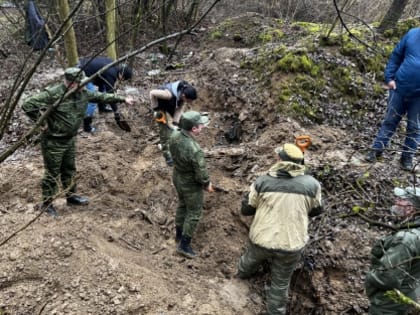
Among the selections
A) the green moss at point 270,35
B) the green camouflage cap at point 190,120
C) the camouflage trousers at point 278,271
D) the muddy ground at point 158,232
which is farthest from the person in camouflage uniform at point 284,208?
the green moss at point 270,35

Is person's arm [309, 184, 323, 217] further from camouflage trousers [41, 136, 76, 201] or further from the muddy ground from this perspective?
camouflage trousers [41, 136, 76, 201]

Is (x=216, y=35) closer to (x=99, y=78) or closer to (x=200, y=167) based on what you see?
(x=99, y=78)

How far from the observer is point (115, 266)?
173 inches

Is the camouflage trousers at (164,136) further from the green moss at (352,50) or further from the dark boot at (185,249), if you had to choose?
the green moss at (352,50)

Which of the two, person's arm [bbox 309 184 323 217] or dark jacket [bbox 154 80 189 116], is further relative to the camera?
dark jacket [bbox 154 80 189 116]

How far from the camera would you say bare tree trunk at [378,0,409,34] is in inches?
330

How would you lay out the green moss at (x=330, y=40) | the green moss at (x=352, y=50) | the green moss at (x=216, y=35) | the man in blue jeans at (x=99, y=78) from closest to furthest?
the man in blue jeans at (x=99, y=78) < the green moss at (x=352, y=50) < the green moss at (x=330, y=40) < the green moss at (x=216, y=35)

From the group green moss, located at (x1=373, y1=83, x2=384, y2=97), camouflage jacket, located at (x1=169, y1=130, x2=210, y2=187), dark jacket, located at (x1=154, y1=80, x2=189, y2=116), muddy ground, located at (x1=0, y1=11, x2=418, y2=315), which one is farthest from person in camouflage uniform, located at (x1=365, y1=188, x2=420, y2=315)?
green moss, located at (x1=373, y1=83, x2=384, y2=97)

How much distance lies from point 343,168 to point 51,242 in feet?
13.6

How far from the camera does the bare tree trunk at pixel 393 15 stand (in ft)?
27.5

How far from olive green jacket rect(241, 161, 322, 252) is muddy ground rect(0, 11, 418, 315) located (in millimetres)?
222

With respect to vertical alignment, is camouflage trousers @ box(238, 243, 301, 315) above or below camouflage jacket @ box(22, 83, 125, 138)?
below

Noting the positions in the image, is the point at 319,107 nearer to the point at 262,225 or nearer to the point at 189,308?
Result: the point at 262,225

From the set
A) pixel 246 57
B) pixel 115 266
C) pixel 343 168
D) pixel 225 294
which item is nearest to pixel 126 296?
pixel 115 266
